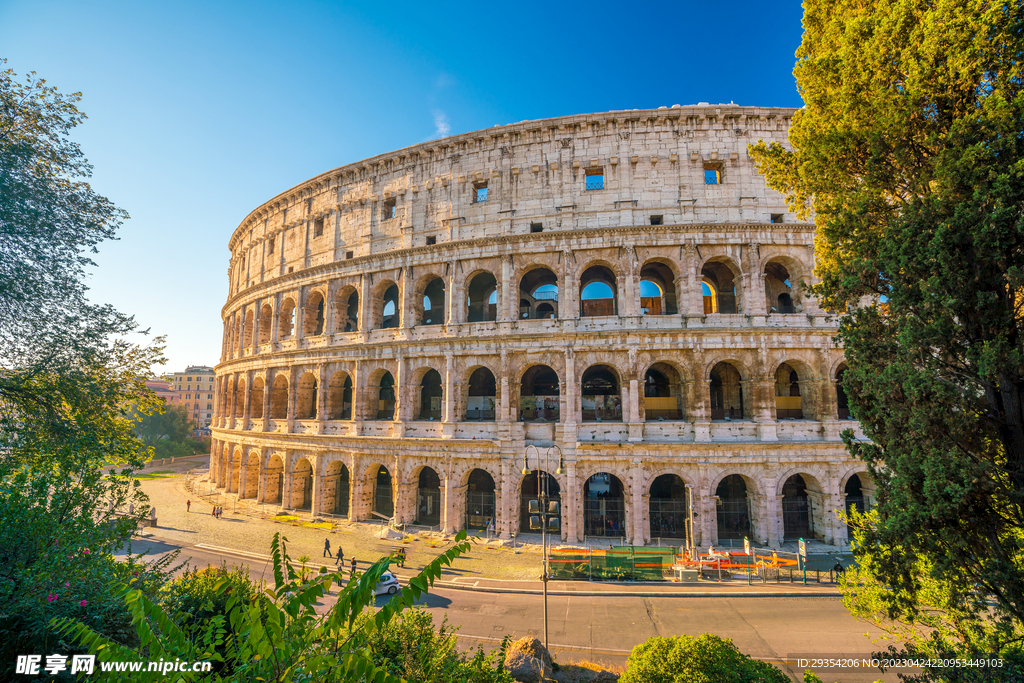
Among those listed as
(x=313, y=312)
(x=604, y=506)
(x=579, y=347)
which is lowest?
(x=604, y=506)

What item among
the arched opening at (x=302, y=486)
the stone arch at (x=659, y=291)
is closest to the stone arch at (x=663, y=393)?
the stone arch at (x=659, y=291)

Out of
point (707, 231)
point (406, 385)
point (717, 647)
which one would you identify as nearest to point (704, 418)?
point (707, 231)

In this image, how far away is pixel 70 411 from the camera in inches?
478

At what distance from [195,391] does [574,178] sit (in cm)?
9945

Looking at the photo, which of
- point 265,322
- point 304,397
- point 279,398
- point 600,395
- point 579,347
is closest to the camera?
point 579,347

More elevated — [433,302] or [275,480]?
[433,302]

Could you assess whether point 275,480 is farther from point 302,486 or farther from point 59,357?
point 59,357

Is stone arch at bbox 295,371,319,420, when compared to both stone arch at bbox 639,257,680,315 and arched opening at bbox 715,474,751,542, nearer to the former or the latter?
stone arch at bbox 639,257,680,315

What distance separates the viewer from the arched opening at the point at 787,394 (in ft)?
72.6

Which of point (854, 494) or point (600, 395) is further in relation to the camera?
point (600, 395)

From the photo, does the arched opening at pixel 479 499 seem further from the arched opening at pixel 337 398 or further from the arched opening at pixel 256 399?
the arched opening at pixel 256 399

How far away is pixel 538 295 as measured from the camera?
25000 mm

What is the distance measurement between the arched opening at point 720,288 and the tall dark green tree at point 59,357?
85.3 ft

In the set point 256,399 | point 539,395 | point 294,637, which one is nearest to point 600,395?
point 539,395
